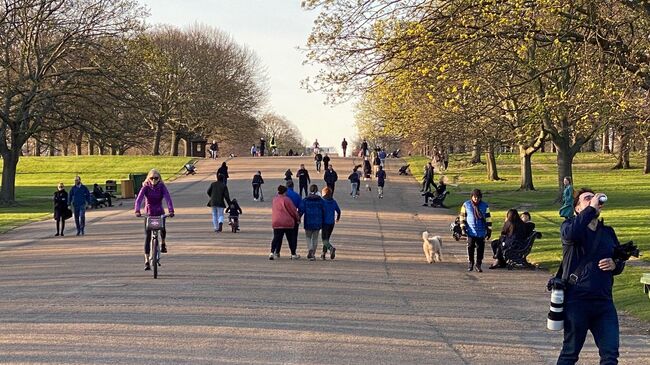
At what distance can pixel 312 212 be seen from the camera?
65.0 ft

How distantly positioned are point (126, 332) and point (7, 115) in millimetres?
31718

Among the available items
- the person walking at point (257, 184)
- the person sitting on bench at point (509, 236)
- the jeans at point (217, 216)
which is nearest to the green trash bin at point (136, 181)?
the person walking at point (257, 184)

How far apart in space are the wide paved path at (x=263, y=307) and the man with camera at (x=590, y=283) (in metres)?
1.82

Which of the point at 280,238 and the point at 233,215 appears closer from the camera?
the point at 280,238

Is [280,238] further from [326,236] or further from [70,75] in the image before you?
[70,75]

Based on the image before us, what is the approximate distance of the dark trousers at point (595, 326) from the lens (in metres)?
7.38

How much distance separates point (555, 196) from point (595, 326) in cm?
3534

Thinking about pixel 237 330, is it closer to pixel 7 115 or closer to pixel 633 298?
pixel 633 298

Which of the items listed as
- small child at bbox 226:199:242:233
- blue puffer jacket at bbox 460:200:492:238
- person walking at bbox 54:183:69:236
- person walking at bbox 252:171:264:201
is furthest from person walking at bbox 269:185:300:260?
person walking at bbox 252:171:264:201

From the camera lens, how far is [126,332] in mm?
10039

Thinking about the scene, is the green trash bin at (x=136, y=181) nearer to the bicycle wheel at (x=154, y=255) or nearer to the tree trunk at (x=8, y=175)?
the tree trunk at (x=8, y=175)

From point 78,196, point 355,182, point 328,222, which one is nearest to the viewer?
point 328,222

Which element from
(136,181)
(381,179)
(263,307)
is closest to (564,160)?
(381,179)

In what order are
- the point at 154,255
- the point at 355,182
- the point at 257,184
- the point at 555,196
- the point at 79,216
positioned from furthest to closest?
the point at 355,182, the point at 555,196, the point at 257,184, the point at 79,216, the point at 154,255
